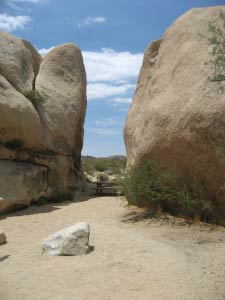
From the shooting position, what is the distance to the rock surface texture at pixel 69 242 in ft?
21.2

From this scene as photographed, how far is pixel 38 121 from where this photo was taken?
11391 mm

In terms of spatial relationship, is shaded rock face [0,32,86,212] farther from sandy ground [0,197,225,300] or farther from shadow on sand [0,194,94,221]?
sandy ground [0,197,225,300]

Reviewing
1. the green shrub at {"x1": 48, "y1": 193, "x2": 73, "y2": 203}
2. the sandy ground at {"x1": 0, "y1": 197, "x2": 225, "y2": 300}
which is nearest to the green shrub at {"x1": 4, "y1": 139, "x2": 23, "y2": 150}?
the green shrub at {"x1": 48, "y1": 193, "x2": 73, "y2": 203}

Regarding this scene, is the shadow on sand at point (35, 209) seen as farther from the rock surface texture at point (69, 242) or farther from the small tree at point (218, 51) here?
the small tree at point (218, 51)

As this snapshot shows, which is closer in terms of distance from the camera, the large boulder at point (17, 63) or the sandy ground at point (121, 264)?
the sandy ground at point (121, 264)

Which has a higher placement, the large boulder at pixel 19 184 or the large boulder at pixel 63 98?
the large boulder at pixel 63 98

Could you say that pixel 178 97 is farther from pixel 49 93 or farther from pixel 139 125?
pixel 49 93

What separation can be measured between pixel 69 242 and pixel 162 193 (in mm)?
3299

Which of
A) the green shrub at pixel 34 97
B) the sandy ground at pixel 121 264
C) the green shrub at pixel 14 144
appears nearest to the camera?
the sandy ground at pixel 121 264

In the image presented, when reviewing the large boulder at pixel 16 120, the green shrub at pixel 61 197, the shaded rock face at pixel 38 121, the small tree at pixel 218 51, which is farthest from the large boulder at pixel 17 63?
the small tree at pixel 218 51

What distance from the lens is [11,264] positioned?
624 cm

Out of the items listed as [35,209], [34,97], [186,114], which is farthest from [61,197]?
[186,114]

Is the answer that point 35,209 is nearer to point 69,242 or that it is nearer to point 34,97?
point 34,97

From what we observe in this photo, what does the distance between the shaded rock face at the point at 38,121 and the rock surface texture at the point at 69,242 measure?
3529 millimetres
